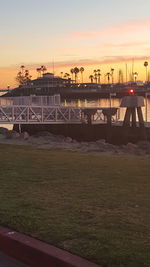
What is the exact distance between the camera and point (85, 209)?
21.5 feet

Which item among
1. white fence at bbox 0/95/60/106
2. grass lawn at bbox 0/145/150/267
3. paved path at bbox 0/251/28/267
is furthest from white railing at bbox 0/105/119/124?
paved path at bbox 0/251/28/267

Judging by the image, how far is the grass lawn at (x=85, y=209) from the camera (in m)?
4.89

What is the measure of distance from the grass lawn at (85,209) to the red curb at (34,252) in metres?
0.13

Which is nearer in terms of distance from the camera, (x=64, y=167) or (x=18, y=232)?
(x=18, y=232)

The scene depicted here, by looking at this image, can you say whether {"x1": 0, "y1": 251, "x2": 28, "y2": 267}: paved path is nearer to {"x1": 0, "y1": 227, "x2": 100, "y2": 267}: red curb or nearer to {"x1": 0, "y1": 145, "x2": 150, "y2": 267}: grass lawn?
{"x1": 0, "y1": 227, "x2": 100, "y2": 267}: red curb

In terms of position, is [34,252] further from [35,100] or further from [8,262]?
[35,100]

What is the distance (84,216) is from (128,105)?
2601cm

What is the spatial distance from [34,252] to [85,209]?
1.72 meters

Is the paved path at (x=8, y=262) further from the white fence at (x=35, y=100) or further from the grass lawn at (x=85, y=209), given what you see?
the white fence at (x=35, y=100)

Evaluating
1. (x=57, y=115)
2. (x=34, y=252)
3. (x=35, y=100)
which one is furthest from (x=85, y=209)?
(x=35, y=100)

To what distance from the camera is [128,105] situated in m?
31.7

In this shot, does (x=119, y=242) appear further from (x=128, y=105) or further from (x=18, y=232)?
(x=128, y=105)

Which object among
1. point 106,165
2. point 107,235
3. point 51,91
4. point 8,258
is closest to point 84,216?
point 107,235

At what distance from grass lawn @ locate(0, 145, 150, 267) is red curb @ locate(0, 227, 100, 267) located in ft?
0.42
